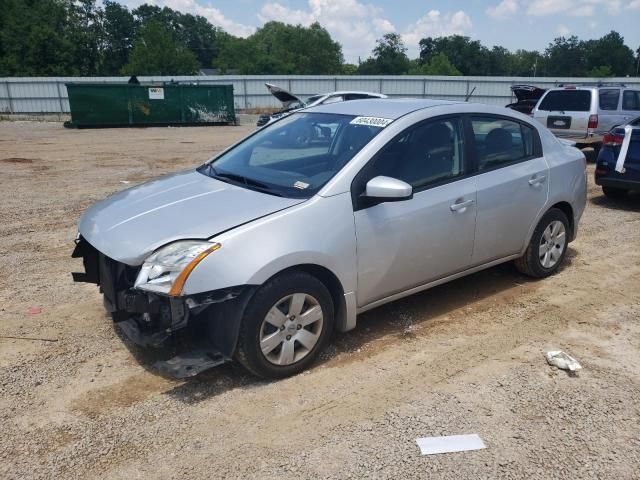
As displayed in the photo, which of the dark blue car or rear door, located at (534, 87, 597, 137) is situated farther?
rear door, located at (534, 87, 597, 137)

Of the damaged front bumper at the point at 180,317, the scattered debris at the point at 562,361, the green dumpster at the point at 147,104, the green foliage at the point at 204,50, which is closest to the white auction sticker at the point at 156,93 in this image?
the green dumpster at the point at 147,104

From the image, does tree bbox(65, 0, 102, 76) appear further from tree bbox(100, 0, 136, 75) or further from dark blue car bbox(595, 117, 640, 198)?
dark blue car bbox(595, 117, 640, 198)

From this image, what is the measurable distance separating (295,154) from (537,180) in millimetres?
2184

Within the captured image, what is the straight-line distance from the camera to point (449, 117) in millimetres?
4215

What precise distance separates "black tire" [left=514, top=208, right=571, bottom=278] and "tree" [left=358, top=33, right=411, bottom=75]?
86.4 metres

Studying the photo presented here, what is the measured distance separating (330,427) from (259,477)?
53 centimetres

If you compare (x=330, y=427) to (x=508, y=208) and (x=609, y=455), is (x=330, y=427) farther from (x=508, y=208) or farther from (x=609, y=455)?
(x=508, y=208)

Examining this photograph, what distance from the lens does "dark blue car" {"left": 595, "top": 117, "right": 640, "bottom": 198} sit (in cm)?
784

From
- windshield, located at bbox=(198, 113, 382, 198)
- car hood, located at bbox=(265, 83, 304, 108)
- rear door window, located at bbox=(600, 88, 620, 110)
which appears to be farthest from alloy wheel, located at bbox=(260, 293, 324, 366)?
car hood, located at bbox=(265, 83, 304, 108)

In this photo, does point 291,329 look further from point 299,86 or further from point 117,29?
point 117,29

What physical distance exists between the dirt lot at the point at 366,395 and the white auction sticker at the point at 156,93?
20.6 meters

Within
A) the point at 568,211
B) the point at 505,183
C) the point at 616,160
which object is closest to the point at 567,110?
the point at 616,160

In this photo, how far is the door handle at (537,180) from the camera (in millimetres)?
4676

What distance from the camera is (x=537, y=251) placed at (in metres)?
4.97
